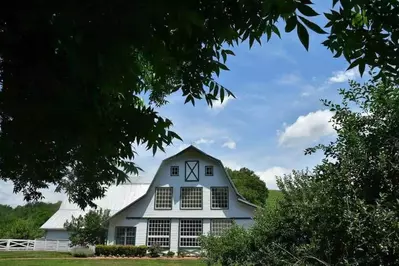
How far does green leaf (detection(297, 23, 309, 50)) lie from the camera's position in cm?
179

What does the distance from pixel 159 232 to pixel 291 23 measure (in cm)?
3380

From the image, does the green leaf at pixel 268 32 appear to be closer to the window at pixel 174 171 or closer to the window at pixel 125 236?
the window at pixel 174 171

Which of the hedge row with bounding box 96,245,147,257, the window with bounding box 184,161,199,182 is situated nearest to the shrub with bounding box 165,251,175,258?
the hedge row with bounding box 96,245,147,257

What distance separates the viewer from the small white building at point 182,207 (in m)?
33.7

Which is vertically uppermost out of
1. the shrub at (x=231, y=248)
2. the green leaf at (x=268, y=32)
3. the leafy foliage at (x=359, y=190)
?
the green leaf at (x=268, y=32)

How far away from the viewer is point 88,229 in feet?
114

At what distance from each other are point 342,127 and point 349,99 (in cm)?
42

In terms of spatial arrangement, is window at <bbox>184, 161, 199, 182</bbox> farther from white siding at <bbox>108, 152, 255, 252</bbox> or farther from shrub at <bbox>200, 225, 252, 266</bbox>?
shrub at <bbox>200, 225, 252, 266</bbox>

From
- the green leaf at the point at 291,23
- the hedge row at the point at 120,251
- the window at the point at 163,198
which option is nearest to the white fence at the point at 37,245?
the hedge row at the point at 120,251

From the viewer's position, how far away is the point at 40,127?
2166 mm

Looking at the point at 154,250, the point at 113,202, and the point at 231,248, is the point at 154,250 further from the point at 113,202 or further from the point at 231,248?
the point at 231,248

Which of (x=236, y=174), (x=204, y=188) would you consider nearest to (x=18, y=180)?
(x=204, y=188)

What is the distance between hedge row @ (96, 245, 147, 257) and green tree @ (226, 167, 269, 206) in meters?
26.1

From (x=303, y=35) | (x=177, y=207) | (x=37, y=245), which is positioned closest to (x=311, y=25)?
(x=303, y=35)
